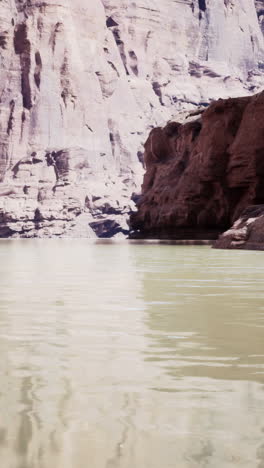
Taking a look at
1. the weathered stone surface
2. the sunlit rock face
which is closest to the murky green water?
the weathered stone surface

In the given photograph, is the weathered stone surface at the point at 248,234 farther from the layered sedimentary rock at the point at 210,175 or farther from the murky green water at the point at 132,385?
the murky green water at the point at 132,385

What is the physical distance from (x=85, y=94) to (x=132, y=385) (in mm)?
117088

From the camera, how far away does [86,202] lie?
10750 centimetres

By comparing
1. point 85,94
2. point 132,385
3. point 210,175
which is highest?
point 85,94

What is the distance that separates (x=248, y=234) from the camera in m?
27.6

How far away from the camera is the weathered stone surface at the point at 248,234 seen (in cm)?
2683

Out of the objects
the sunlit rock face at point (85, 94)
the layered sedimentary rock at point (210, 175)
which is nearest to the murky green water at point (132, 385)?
the layered sedimentary rock at point (210, 175)

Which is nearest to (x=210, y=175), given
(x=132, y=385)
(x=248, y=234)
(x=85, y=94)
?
(x=248, y=234)

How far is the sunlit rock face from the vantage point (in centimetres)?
10812

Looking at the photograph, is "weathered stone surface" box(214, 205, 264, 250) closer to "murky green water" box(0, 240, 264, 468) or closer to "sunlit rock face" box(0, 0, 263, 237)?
"murky green water" box(0, 240, 264, 468)

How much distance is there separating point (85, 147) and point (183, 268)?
101m

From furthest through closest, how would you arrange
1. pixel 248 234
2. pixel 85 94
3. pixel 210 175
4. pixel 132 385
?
pixel 85 94, pixel 210 175, pixel 248 234, pixel 132 385

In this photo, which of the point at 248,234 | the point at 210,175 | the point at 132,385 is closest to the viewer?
the point at 132,385

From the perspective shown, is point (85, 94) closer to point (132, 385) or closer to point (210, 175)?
point (210, 175)
